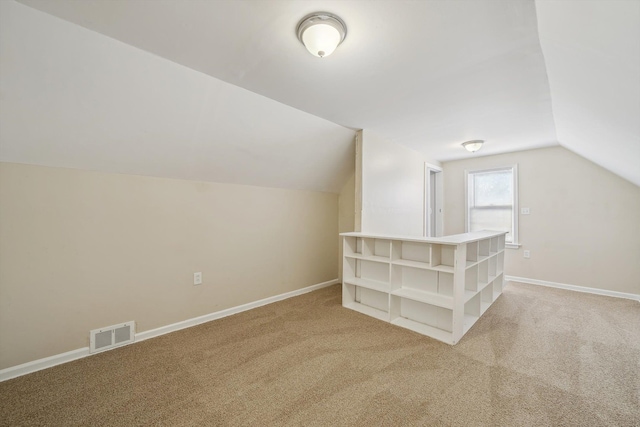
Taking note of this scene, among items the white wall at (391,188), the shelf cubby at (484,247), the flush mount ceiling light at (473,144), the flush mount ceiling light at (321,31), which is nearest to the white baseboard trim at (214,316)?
the white wall at (391,188)

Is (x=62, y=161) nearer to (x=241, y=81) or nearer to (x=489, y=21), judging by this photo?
(x=241, y=81)

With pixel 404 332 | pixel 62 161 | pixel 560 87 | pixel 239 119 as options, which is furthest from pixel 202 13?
pixel 404 332

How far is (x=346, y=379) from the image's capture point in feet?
5.67

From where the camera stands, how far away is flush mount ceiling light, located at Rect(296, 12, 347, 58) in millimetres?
1393

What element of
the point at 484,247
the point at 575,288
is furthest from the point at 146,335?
the point at 575,288

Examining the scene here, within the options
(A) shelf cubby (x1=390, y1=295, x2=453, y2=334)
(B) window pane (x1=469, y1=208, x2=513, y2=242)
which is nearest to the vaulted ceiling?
(B) window pane (x1=469, y1=208, x2=513, y2=242)

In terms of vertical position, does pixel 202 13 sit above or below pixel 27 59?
above

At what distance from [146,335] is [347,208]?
3.03 m

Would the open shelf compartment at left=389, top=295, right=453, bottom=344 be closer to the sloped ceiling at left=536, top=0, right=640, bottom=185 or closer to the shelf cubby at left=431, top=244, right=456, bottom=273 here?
the shelf cubby at left=431, top=244, right=456, bottom=273

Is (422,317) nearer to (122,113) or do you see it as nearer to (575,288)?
(575,288)

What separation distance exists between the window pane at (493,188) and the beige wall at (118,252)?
3.79 metres

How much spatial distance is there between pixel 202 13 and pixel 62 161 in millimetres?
1623

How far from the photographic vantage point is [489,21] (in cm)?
144

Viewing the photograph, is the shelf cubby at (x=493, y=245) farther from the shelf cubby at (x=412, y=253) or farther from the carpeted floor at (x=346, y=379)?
the shelf cubby at (x=412, y=253)
